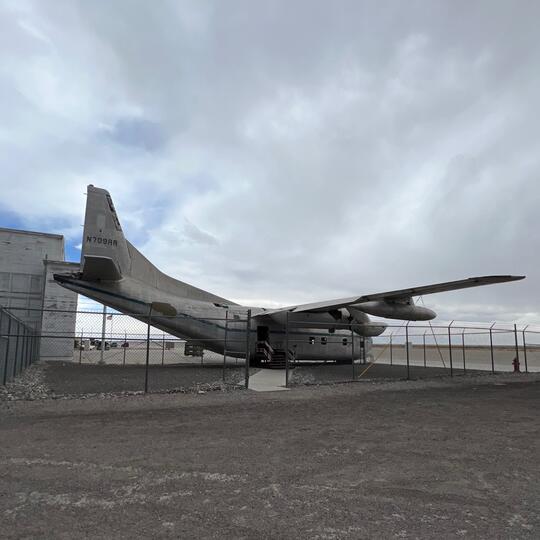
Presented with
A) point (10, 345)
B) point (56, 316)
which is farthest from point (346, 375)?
point (56, 316)

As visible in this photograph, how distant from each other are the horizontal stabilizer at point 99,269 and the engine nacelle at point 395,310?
1087 cm

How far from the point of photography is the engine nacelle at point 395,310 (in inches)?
773

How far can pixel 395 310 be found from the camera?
19766 mm

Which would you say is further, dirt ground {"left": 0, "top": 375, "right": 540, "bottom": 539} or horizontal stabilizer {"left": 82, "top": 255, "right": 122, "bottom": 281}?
horizontal stabilizer {"left": 82, "top": 255, "right": 122, "bottom": 281}

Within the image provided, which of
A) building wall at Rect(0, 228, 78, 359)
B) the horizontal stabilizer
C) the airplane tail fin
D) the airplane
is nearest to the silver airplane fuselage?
the airplane

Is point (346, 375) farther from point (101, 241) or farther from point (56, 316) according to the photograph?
point (56, 316)

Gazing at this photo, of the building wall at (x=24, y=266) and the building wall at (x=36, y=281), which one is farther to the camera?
the building wall at (x=36, y=281)

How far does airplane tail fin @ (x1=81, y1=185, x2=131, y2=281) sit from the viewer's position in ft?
56.5

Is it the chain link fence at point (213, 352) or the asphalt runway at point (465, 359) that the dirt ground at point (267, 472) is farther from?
the asphalt runway at point (465, 359)

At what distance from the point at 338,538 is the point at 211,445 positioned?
334 cm

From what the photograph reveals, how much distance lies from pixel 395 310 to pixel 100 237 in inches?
524

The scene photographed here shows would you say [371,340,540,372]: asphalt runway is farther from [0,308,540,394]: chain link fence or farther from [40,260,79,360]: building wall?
[40,260,79,360]: building wall

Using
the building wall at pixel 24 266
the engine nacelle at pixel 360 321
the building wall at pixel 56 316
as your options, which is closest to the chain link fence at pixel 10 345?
the building wall at pixel 56 316

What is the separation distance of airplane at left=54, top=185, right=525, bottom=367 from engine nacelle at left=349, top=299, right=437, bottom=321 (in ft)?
0.15
